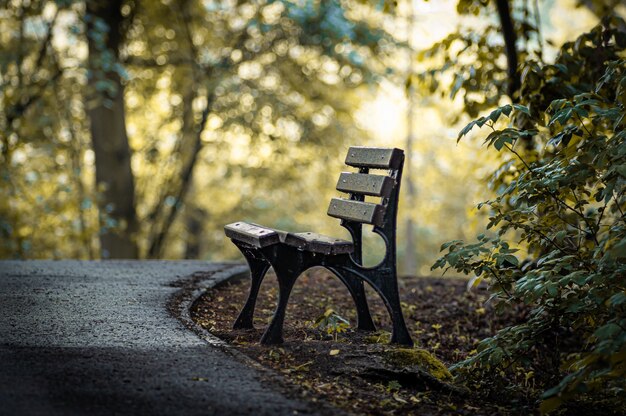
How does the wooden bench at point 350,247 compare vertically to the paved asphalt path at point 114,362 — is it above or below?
above

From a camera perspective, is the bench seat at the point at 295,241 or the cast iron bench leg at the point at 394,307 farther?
the cast iron bench leg at the point at 394,307

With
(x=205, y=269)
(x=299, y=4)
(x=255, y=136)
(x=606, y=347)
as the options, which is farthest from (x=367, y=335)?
(x=255, y=136)

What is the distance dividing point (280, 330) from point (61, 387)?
141cm

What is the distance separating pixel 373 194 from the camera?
475 cm

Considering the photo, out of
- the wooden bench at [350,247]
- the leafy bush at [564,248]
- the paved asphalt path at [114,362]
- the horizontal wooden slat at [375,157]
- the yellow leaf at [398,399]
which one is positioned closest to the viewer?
the paved asphalt path at [114,362]

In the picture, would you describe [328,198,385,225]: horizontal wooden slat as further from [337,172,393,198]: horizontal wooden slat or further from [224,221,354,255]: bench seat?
[224,221,354,255]: bench seat

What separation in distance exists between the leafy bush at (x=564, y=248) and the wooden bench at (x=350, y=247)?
1.57ft

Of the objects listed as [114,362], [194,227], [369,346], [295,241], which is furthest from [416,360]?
[194,227]

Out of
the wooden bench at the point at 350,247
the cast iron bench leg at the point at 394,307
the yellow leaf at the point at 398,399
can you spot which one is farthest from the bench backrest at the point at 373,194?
the yellow leaf at the point at 398,399

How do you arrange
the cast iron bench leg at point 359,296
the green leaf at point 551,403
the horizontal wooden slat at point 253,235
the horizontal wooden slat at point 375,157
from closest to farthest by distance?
the green leaf at point 551,403
the horizontal wooden slat at point 253,235
the horizontal wooden slat at point 375,157
the cast iron bench leg at point 359,296

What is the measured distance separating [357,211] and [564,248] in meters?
1.32

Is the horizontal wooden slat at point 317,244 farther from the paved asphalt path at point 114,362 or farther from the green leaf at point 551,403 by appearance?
the green leaf at point 551,403

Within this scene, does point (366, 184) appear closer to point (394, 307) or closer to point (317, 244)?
point (317, 244)

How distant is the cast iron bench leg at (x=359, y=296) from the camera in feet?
16.4
